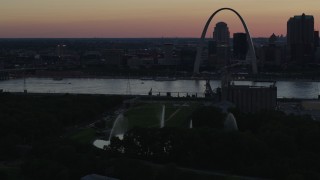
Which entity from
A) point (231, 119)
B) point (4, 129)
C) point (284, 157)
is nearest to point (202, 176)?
point (284, 157)

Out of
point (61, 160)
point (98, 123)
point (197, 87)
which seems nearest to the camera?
point (61, 160)

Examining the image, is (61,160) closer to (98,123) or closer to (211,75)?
(98,123)

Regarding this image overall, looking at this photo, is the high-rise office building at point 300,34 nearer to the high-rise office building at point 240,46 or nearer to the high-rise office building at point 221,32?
the high-rise office building at point 240,46

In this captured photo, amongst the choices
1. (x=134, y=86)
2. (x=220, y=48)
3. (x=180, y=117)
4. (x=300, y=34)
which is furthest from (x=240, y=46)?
(x=180, y=117)

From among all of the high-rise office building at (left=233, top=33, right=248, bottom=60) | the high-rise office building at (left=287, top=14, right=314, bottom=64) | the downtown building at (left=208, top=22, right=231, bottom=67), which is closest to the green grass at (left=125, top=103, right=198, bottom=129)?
the downtown building at (left=208, top=22, right=231, bottom=67)

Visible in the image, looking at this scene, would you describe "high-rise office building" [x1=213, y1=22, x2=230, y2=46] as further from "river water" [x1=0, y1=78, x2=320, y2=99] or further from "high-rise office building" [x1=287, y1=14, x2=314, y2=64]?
"river water" [x1=0, y1=78, x2=320, y2=99]
